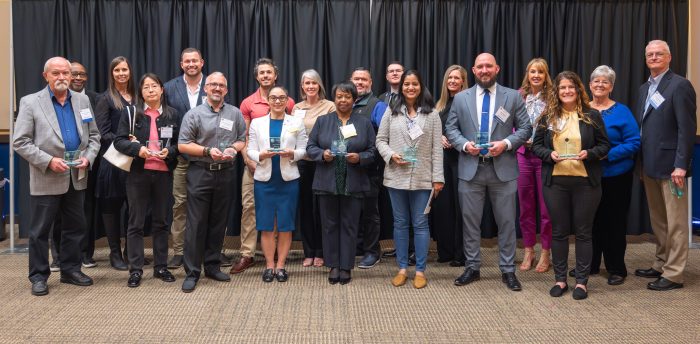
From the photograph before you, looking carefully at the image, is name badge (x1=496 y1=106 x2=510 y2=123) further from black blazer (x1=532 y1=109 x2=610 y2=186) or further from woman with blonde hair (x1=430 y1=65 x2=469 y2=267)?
woman with blonde hair (x1=430 y1=65 x2=469 y2=267)

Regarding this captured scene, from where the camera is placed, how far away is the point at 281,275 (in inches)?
163

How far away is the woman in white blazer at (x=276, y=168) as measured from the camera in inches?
156

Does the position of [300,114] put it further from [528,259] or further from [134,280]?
[528,259]

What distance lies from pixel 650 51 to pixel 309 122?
7.81ft

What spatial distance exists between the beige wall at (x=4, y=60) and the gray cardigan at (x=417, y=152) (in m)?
4.52

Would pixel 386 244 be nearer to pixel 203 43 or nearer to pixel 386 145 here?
pixel 386 145

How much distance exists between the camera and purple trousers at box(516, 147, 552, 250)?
440 cm

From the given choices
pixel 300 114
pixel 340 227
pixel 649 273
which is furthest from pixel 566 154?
pixel 300 114

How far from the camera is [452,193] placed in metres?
4.62

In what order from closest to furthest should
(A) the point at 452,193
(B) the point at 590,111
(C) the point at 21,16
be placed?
(B) the point at 590,111, (A) the point at 452,193, (C) the point at 21,16

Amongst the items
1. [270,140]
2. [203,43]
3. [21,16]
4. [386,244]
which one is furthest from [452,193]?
[21,16]

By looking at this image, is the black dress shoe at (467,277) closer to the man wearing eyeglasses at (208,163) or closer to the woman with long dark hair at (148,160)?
the man wearing eyeglasses at (208,163)

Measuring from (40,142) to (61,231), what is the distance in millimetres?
706

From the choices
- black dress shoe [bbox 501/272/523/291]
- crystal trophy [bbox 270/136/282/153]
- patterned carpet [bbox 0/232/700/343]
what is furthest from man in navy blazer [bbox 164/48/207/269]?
black dress shoe [bbox 501/272/523/291]
